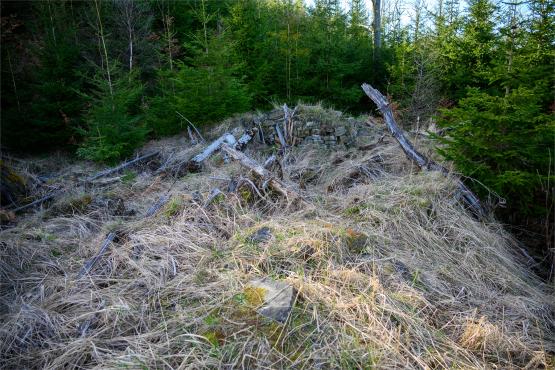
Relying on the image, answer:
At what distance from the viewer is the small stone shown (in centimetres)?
292

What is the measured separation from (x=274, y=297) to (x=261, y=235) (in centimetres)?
87

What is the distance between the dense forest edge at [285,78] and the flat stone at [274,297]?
2549 millimetres

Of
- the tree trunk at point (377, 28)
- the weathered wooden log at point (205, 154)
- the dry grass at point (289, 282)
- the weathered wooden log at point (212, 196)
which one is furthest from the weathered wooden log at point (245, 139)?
the tree trunk at point (377, 28)

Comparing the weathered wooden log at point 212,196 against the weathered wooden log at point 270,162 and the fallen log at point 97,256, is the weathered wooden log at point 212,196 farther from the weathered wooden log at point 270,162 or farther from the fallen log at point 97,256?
the weathered wooden log at point 270,162

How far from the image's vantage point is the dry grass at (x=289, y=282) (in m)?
1.99

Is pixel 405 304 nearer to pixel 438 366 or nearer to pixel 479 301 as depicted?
pixel 438 366

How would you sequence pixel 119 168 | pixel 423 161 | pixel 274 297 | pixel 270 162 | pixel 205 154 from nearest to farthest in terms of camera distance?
pixel 274 297
pixel 270 162
pixel 423 161
pixel 205 154
pixel 119 168

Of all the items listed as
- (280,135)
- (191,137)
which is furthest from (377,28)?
(191,137)

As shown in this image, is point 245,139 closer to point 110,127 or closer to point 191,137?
point 191,137

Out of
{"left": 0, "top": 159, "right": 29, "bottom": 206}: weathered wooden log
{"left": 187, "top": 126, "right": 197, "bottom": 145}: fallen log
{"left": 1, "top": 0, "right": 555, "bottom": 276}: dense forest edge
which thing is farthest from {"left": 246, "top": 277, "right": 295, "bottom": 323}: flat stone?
{"left": 187, "top": 126, "right": 197, "bottom": 145}: fallen log

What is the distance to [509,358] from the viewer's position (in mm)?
2066

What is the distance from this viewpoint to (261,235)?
299 centimetres

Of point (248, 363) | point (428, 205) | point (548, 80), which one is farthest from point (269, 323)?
point (548, 80)

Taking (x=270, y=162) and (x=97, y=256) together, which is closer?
(x=97, y=256)
